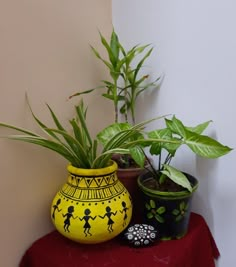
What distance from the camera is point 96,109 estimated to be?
42.8 inches

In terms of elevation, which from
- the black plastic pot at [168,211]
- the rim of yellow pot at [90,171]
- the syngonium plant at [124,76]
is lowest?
the black plastic pot at [168,211]

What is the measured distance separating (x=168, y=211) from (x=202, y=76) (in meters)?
0.47

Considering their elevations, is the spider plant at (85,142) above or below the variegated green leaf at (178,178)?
above

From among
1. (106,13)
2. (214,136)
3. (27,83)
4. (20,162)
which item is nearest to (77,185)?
(20,162)

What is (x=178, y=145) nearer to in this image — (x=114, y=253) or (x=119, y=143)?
(x=119, y=143)

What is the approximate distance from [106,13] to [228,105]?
0.60m

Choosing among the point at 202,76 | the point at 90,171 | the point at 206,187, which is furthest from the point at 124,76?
the point at 206,187

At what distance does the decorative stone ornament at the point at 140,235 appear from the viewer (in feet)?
2.69

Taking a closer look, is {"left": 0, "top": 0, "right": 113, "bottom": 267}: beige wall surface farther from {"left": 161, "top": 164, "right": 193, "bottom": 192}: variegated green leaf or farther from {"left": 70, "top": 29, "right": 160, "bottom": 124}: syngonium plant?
{"left": 161, "top": 164, "right": 193, "bottom": 192}: variegated green leaf

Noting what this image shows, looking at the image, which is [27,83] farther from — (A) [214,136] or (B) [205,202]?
(B) [205,202]

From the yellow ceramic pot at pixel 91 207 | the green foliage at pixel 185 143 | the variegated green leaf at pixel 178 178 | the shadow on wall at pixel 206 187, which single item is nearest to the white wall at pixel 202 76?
the shadow on wall at pixel 206 187

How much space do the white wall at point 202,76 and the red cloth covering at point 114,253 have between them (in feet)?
0.42

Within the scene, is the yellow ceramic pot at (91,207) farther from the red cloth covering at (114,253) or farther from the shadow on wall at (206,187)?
the shadow on wall at (206,187)

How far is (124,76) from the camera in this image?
1.02 meters
